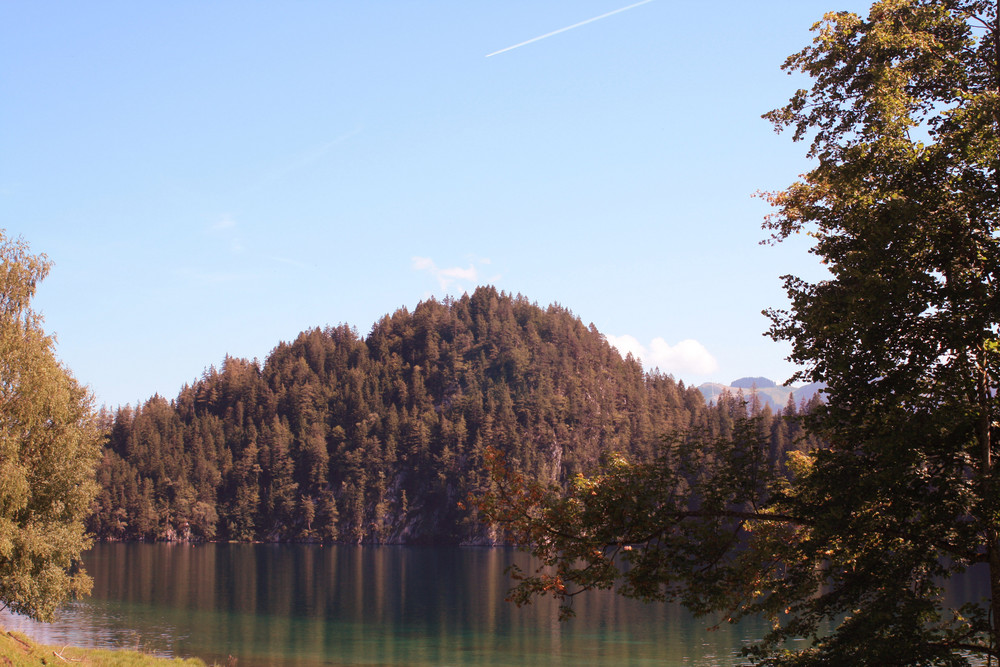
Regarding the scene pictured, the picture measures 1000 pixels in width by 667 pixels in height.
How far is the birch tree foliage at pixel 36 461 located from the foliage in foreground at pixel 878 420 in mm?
23111

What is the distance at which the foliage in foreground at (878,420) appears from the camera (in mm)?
14445

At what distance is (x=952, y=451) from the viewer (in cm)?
1495

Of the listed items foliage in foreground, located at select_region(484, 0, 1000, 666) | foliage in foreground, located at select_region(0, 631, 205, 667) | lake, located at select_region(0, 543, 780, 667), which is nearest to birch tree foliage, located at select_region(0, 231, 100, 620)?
foliage in foreground, located at select_region(0, 631, 205, 667)

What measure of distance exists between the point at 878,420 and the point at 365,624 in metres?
55.8

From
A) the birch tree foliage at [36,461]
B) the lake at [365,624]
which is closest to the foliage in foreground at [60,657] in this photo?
the birch tree foliage at [36,461]

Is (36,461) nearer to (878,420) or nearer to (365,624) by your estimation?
(878,420)

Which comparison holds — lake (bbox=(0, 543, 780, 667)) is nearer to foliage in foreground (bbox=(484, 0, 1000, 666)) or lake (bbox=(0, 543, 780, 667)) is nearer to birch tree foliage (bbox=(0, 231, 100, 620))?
birch tree foliage (bbox=(0, 231, 100, 620))

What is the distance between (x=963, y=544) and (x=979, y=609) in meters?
1.25

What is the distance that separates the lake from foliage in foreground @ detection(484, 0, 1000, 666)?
1363 inches

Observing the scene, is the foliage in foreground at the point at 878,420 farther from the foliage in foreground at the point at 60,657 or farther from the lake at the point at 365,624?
the lake at the point at 365,624

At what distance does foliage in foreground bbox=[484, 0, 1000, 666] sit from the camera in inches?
569

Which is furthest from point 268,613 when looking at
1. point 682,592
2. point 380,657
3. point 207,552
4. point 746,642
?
point 207,552

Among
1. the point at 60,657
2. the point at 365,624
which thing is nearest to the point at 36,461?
the point at 60,657

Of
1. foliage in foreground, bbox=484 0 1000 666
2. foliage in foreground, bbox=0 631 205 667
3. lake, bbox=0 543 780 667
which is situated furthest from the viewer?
lake, bbox=0 543 780 667
